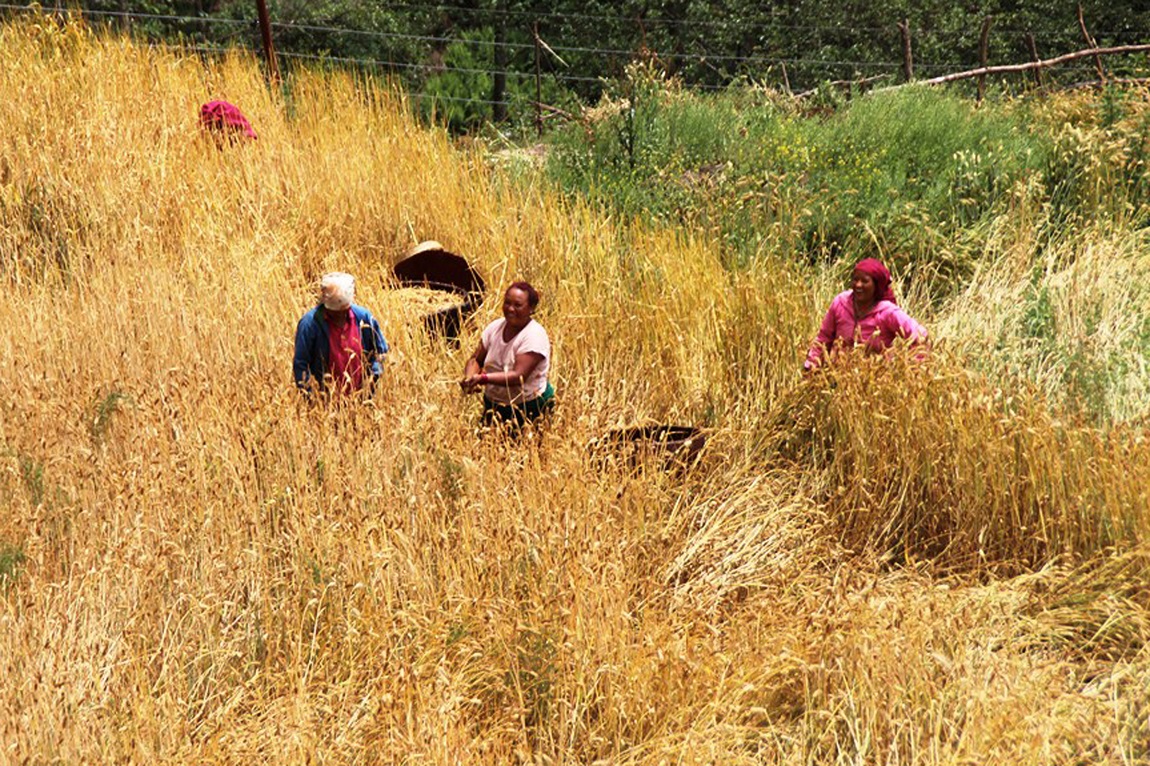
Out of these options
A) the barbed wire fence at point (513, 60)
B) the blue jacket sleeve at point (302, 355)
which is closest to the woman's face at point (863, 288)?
the blue jacket sleeve at point (302, 355)

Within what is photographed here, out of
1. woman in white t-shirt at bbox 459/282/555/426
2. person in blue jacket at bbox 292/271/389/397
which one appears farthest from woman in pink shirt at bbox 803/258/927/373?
person in blue jacket at bbox 292/271/389/397

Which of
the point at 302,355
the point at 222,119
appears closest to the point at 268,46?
the point at 222,119

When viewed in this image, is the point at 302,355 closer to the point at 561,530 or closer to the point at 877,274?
the point at 561,530

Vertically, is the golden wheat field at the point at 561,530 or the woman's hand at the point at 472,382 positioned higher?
the woman's hand at the point at 472,382

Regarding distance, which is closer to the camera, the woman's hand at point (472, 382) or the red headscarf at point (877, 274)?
the woman's hand at point (472, 382)

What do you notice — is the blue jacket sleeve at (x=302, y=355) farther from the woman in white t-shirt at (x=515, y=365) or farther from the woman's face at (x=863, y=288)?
the woman's face at (x=863, y=288)

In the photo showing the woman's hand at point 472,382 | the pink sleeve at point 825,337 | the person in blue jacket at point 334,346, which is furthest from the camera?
the pink sleeve at point 825,337

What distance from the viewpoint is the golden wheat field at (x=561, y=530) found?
156 inches

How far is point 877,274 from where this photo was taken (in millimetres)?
5883

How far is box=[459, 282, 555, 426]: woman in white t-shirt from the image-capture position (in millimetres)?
5566

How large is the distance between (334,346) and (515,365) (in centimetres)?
84

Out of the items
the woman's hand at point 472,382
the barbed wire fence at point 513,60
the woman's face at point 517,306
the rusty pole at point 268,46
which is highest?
the rusty pole at point 268,46

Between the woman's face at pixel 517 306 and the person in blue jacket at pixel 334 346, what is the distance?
66 centimetres

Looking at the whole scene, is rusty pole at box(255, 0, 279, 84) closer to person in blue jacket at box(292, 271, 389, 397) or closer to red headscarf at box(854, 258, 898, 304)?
person in blue jacket at box(292, 271, 389, 397)
